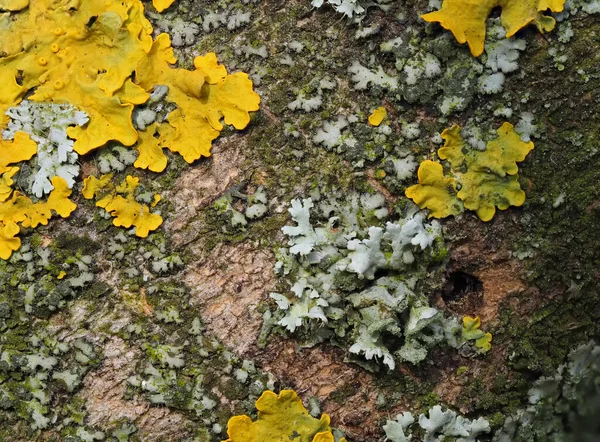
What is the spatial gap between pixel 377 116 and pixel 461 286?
61 cm

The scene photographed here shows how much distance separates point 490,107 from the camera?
227 cm

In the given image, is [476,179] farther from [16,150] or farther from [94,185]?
[16,150]

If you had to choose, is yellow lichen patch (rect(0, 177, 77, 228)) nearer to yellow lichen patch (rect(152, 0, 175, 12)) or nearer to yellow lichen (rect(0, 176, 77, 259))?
yellow lichen (rect(0, 176, 77, 259))

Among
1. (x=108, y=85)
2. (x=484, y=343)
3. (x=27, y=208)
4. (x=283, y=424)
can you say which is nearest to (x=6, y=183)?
(x=27, y=208)

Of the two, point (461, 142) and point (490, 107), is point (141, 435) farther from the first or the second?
point (490, 107)

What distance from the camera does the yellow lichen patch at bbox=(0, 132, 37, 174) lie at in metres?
2.20

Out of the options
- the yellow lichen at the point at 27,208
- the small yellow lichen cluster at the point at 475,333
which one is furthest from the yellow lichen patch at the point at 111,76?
the small yellow lichen cluster at the point at 475,333

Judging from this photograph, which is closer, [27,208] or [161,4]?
[27,208]

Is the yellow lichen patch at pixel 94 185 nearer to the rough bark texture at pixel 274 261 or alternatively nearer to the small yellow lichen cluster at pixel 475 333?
the rough bark texture at pixel 274 261

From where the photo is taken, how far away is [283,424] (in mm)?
2123

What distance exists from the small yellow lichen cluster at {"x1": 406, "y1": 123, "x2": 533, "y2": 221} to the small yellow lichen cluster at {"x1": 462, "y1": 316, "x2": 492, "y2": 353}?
0.32 metres

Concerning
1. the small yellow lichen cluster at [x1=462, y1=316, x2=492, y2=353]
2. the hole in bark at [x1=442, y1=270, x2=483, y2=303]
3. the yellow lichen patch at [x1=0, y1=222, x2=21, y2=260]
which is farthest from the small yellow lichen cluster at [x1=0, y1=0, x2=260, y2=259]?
the small yellow lichen cluster at [x1=462, y1=316, x2=492, y2=353]

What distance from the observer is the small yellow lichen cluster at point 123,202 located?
219 centimetres

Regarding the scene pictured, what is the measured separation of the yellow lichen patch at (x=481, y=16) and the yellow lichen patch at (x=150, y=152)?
3.01 feet
